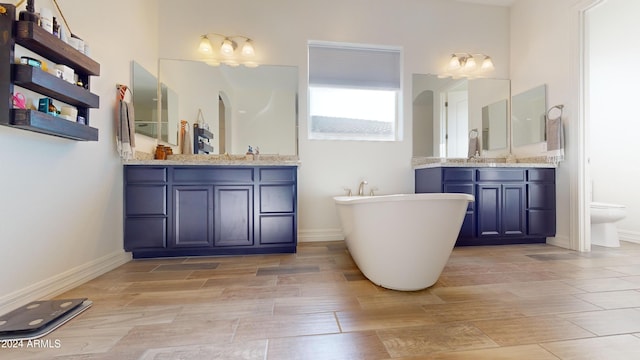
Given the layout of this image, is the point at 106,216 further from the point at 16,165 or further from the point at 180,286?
the point at 180,286

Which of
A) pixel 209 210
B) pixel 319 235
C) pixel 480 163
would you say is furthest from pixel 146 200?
pixel 480 163

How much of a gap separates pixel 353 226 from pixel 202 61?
8.07 feet

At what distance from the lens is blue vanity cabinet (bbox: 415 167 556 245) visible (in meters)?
2.65

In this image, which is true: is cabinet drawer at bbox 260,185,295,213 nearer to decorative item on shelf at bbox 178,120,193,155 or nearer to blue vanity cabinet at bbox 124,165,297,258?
blue vanity cabinet at bbox 124,165,297,258

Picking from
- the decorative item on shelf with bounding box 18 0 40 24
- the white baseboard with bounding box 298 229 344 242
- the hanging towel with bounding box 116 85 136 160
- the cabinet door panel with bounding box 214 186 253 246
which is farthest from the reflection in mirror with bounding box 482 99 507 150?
the decorative item on shelf with bounding box 18 0 40 24

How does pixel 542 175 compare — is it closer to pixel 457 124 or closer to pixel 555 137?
pixel 555 137

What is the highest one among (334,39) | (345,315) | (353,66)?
(334,39)

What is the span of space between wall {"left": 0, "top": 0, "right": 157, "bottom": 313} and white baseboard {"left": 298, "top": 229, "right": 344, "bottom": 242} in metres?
1.62

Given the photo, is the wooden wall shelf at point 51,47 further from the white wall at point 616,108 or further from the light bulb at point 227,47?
the white wall at point 616,108

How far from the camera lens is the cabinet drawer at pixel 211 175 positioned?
2.29m

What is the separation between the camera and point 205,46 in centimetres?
285

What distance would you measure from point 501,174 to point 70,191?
361cm

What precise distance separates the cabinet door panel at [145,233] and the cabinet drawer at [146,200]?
0.07 m

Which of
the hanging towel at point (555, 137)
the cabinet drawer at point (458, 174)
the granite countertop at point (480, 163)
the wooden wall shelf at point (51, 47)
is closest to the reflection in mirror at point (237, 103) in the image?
the wooden wall shelf at point (51, 47)
